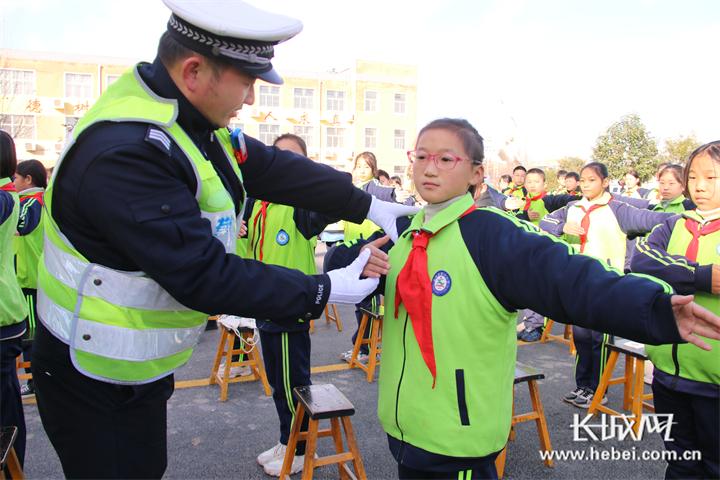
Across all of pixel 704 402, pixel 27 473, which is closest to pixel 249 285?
pixel 704 402

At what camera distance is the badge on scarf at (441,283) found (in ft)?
6.08

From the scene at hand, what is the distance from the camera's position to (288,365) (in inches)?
134

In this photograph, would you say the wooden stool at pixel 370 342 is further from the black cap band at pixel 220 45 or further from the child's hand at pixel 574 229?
the black cap band at pixel 220 45

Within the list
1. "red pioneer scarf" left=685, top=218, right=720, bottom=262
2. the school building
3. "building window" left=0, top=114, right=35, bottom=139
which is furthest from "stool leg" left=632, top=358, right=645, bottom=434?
"building window" left=0, top=114, right=35, bottom=139

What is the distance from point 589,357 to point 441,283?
349cm

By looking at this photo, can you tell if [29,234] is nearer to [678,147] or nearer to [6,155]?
[6,155]

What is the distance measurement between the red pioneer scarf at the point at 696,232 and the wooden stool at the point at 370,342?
308 centimetres

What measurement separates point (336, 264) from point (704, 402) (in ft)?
6.42

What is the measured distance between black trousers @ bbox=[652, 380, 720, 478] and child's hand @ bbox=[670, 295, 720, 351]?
4.31 ft

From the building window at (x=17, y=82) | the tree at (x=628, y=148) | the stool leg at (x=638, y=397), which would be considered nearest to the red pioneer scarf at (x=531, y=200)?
the stool leg at (x=638, y=397)

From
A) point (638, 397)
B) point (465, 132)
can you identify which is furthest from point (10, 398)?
point (638, 397)

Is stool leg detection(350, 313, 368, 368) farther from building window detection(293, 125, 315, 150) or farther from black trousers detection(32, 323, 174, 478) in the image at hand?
building window detection(293, 125, 315, 150)

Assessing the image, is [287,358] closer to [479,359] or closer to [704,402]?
[479,359]

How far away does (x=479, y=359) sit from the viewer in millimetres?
1829
